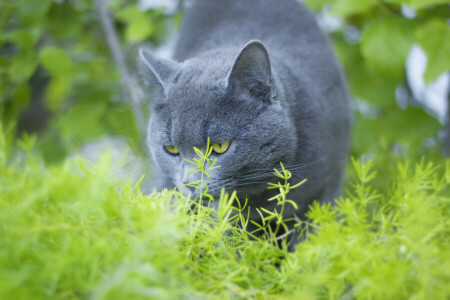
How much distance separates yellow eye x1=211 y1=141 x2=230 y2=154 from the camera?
44.4 inches

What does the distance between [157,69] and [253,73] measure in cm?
32

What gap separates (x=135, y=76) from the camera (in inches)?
83.3

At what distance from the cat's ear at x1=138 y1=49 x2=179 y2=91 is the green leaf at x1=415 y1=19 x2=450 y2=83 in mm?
954

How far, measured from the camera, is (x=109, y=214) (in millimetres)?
741

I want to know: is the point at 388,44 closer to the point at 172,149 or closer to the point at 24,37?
the point at 172,149

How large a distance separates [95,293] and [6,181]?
0.33 m

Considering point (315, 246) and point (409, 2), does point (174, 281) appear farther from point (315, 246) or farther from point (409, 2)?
point (409, 2)

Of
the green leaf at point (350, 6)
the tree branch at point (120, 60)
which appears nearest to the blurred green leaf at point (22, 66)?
the tree branch at point (120, 60)

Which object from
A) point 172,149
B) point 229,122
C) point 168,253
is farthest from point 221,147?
point 168,253

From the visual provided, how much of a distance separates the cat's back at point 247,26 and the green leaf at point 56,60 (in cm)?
52

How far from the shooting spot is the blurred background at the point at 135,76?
1657mm

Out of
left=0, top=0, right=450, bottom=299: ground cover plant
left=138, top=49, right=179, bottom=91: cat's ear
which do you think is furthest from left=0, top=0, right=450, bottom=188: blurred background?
left=0, top=0, right=450, bottom=299: ground cover plant

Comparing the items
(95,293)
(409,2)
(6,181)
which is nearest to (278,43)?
(409,2)

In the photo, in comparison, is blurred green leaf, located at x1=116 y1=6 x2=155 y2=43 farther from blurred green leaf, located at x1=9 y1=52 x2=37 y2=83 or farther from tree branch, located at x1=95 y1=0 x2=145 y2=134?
blurred green leaf, located at x1=9 y1=52 x2=37 y2=83
